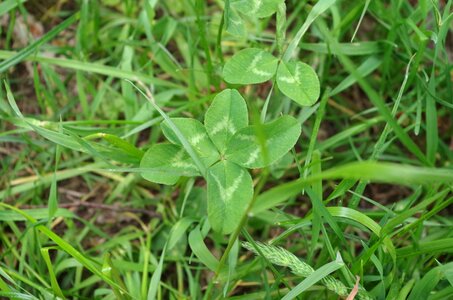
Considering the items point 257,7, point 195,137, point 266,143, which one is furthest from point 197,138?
point 257,7

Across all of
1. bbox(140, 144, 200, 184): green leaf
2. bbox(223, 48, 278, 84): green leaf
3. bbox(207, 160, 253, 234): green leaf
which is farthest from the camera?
bbox(223, 48, 278, 84): green leaf

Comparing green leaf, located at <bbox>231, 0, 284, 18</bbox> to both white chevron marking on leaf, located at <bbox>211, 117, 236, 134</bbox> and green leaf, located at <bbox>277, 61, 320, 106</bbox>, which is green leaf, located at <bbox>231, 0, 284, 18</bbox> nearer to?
green leaf, located at <bbox>277, 61, 320, 106</bbox>

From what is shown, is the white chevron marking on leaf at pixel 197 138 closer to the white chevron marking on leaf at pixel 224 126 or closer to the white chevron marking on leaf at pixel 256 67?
the white chevron marking on leaf at pixel 224 126

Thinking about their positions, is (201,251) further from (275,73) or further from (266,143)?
(275,73)

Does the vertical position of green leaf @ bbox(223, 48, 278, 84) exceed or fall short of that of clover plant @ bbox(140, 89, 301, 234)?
it exceeds it

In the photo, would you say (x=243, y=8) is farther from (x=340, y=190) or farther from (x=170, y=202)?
(x=170, y=202)

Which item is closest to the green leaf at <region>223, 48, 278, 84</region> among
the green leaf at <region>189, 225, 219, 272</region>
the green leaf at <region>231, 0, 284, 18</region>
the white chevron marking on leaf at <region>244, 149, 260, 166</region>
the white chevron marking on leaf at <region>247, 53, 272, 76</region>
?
the white chevron marking on leaf at <region>247, 53, 272, 76</region>

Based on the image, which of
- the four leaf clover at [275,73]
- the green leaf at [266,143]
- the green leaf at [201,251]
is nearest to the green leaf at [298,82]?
the four leaf clover at [275,73]

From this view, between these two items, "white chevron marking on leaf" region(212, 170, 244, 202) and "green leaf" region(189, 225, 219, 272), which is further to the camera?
"green leaf" region(189, 225, 219, 272)
